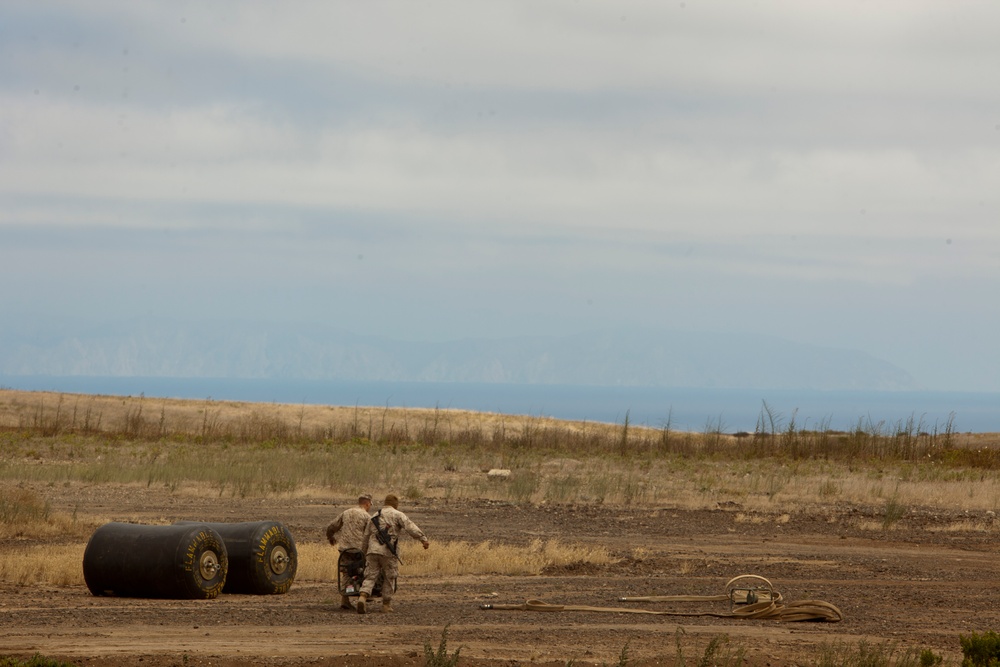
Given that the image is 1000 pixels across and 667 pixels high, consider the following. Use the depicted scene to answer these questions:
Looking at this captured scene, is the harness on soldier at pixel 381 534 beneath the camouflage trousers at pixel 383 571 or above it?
above

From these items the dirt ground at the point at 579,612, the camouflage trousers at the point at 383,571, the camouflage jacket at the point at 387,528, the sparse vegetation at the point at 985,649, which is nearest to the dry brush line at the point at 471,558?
the dirt ground at the point at 579,612

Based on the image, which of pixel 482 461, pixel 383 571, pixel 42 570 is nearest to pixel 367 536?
pixel 383 571

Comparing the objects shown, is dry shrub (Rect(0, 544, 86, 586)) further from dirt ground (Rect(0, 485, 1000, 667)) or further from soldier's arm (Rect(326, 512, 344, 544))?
soldier's arm (Rect(326, 512, 344, 544))

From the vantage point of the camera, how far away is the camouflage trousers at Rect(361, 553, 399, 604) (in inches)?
566

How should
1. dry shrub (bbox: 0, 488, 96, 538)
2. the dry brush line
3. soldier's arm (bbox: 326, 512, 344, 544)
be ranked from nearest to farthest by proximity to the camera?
soldier's arm (bbox: 326, 512, 344, 544) → the dry brush line → dry shrub (bbox: 0, 488, 96, 538)

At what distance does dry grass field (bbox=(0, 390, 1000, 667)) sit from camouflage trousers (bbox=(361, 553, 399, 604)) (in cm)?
33

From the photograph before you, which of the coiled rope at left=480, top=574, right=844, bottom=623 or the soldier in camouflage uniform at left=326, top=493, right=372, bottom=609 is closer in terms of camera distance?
the coiled rope at left=480, top=574, right=844, bottom=623

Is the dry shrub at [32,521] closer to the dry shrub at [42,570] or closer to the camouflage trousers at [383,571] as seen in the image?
the dry shrub at [42,570]

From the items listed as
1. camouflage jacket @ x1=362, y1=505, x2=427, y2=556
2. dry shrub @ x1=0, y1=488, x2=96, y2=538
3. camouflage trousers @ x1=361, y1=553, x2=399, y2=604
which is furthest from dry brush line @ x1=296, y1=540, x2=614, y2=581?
dry shrub @ x1=0, y1=488, x2=96, y2=538

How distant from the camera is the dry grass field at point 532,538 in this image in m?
12.5

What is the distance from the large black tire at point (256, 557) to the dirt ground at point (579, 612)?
29 centimetres

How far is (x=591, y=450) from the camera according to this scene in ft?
154

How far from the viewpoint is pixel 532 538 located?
22719 millimetres

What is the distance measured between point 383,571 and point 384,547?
15.0 inches
